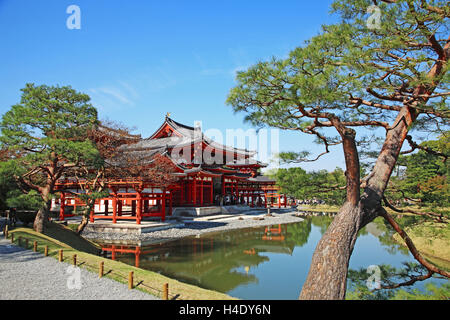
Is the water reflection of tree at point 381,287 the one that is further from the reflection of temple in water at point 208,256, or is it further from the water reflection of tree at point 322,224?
the water reflection of tree at point 322,224

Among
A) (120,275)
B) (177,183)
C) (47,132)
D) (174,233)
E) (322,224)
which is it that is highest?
(47,132)

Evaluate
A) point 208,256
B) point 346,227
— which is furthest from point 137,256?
point 346,227

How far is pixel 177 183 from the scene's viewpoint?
22000 mm

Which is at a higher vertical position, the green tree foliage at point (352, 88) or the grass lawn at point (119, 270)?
the green tree foliage at point (352, 88)

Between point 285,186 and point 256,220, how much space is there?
712 inches

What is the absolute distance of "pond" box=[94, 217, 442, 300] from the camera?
827 centimetres

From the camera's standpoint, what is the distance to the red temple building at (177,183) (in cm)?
1681

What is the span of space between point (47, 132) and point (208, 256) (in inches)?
330

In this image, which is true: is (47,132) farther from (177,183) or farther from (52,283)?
(177,183)

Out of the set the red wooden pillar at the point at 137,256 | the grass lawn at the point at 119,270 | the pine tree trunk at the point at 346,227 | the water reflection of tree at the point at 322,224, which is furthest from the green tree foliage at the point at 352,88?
the water reflection of tree at the point at 322,224

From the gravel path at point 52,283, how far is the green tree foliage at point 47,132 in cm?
370

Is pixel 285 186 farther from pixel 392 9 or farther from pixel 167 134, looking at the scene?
pixel 167 134
